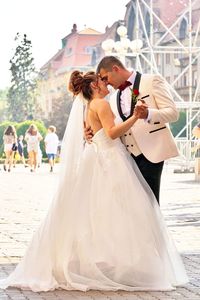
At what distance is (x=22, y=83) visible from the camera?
108 m

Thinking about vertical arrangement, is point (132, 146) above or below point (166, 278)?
above

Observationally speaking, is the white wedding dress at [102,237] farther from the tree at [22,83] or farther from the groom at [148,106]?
the tree at [22,83]

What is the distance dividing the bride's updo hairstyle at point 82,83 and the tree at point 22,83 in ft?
313

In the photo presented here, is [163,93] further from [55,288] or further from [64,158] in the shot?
[55,288]

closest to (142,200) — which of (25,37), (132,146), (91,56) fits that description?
(132,146)

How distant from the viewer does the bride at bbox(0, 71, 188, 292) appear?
761 centimetres

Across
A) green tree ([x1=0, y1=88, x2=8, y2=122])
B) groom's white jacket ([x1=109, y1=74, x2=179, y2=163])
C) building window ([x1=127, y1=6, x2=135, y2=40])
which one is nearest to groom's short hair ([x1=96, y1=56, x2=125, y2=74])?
groom's white jacket ([x1=109, y1=74, x2=179, y2=163])

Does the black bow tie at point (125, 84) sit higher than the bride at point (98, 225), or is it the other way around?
the black bow tie at point (125, 84)

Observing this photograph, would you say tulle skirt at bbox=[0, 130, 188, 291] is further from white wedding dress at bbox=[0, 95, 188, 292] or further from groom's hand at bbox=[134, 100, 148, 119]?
groom's hand at bbox=[134, 100, 148, 119]

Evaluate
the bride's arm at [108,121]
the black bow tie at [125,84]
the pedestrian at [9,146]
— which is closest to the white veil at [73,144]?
the bride's arm at [108,121]

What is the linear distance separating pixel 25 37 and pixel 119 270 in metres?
96.6

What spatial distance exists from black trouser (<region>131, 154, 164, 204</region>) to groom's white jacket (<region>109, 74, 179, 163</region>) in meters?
0.11

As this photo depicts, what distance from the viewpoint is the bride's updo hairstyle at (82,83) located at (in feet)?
26.2

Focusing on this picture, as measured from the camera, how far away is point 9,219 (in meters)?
14.2
